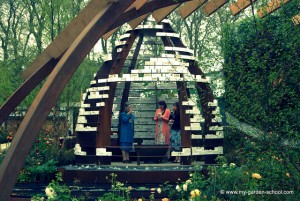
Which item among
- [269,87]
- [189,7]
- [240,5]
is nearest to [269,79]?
[269,87]

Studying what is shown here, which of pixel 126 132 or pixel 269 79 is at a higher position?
pixel 269 79

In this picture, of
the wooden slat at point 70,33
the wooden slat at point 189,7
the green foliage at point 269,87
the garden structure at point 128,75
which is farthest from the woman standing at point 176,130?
the green foliage at point 269,87

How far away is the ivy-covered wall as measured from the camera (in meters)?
5.82

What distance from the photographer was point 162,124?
13.2 metres

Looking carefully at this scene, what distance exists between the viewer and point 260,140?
5973 millimetres

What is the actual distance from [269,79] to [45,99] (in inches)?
93.4

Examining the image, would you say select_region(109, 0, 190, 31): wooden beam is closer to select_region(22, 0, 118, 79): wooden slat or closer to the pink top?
select_region(22, 0, 118, 79): wooden slat

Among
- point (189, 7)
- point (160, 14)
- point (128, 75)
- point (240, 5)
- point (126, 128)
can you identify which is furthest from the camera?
point (126, 128)

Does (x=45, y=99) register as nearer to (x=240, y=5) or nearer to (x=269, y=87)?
(x=269, y=87)

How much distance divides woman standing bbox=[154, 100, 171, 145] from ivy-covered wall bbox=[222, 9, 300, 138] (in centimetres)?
685

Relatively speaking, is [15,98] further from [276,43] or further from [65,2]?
[65,2]

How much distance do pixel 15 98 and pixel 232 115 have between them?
161 inches

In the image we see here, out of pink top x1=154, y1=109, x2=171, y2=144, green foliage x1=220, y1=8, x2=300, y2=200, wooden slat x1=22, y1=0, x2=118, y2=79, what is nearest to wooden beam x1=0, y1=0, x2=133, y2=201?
wooden slat x1=22, y1=0, x2=118, y2=79

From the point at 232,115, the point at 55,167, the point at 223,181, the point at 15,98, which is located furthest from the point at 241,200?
the point at 55,167
